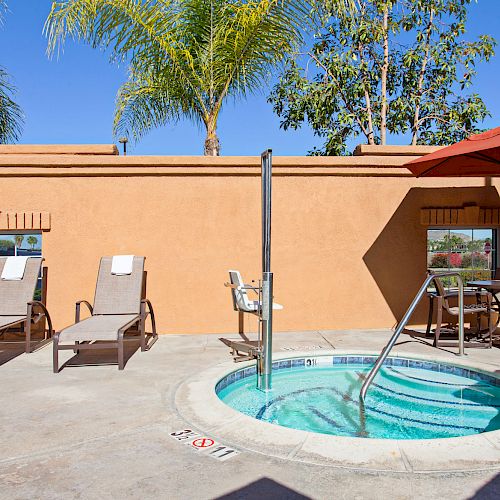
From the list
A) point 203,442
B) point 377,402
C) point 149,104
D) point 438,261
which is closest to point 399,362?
point 377,402

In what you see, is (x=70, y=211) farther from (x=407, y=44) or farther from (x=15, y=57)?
(x=407, y=44)

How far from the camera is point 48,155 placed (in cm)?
784

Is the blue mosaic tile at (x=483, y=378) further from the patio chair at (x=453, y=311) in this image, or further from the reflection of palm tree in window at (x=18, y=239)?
the reflection of palm tree in window at (x=18, y=239)

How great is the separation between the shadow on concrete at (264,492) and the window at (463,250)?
6.39 m

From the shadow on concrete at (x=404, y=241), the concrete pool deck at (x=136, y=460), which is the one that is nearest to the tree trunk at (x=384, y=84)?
the shadow on concrete at (x=404, y=241)

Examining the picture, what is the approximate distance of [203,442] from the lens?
339cm

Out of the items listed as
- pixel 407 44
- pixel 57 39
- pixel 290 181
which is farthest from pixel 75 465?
pixel 407 44

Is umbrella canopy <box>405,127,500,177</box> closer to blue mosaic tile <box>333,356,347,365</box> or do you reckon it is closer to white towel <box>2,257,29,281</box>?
blue mosaic tile <box>333,356,347,365</box>

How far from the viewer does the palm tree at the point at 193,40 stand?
9.19 m

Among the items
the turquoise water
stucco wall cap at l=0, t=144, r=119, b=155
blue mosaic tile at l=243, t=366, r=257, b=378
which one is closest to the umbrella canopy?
the turquoise water

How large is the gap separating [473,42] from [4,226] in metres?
14.9

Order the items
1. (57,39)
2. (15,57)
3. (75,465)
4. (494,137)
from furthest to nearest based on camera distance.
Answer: (15,57) → (57,39) → (494,137) → (75,465)

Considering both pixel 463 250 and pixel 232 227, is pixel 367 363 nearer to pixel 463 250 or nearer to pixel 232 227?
pixel 232 227

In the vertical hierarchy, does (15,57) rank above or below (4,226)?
above
